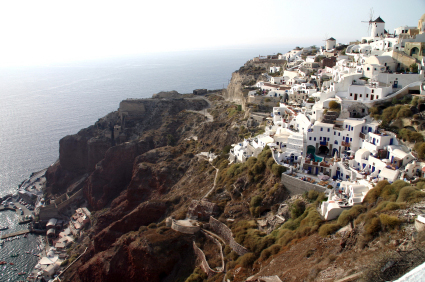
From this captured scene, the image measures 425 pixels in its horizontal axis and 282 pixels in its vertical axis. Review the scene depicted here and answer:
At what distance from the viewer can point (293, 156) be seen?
33.4m

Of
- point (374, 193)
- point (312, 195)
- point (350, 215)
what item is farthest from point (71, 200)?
point (374, 193)

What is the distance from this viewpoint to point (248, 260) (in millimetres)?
24234

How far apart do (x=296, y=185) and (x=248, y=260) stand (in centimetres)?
846

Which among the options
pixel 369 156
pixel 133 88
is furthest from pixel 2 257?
pixel 133 88

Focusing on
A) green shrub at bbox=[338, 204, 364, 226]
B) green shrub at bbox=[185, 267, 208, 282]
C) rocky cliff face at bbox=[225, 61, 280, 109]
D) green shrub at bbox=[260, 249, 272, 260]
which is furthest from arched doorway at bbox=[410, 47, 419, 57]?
green shrub at bbox=[185, 267, 208, 282]

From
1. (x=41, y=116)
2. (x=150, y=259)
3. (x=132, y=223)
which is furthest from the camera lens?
(x=41, y=116)

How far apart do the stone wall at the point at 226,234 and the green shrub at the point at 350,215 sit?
298 inches

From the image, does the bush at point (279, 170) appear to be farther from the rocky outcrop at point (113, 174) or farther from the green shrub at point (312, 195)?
the rocky outcrop at point (113, 174)

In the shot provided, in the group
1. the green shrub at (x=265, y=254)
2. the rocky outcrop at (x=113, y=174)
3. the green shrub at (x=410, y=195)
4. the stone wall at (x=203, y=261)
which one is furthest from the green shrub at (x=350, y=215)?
the rocky outcrop at (x=113, y=174)

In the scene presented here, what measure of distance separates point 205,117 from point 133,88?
104264 millimetres

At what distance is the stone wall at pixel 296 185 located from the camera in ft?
92.4

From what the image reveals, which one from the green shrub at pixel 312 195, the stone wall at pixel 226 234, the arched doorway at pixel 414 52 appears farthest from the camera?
the arched doorway at pixel 414 52

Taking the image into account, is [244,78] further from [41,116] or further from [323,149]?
[41,116]

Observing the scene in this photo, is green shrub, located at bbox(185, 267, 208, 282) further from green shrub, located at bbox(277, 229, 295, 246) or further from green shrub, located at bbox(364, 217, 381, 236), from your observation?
green shrub, located at bbox(364, 217, 381, 236)
